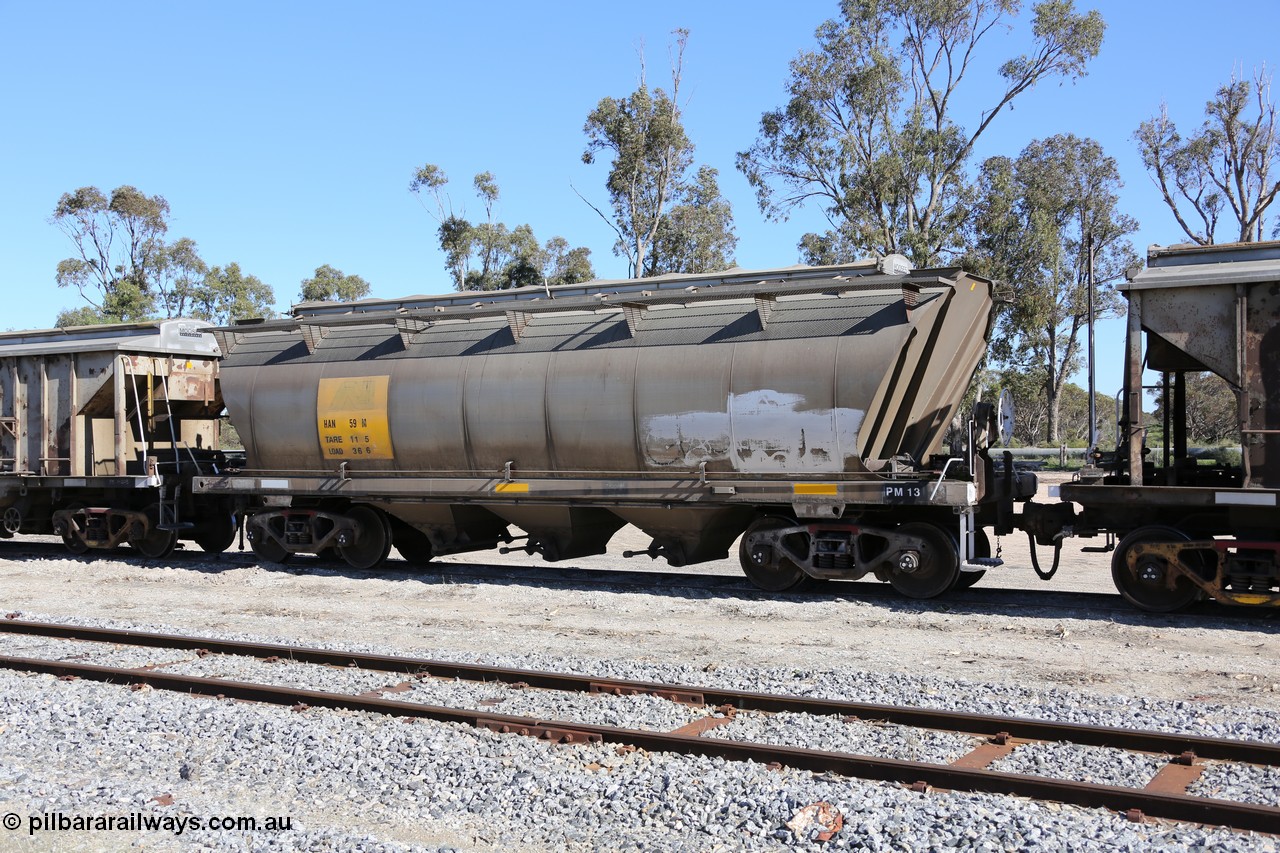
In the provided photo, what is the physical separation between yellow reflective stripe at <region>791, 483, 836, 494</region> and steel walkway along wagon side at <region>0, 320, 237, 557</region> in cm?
1065

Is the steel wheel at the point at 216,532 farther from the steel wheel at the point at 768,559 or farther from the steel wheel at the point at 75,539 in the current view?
the steel wheel at the point at 768,559

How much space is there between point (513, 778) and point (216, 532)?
48.0ft

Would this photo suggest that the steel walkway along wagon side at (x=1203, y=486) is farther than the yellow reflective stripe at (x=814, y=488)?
No

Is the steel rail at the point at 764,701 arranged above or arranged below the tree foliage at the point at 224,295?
below

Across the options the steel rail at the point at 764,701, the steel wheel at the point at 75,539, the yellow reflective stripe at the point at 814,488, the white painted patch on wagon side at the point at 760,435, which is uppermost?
the white painted patch on wagon side at the point at 760,435

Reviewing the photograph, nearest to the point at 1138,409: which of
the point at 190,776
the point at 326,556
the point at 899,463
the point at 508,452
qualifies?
the point at 899,463

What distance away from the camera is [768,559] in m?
13.7

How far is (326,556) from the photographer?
18328 millimetres

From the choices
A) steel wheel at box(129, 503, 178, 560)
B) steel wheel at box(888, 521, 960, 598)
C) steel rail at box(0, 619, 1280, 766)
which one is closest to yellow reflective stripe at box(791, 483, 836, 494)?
steel wheel at box(888, 521, 960, 598)

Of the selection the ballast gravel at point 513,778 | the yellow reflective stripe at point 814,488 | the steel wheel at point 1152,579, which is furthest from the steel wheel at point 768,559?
the ballast gravel at point 513,778

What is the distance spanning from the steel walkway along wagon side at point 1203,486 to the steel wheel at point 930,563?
147cm

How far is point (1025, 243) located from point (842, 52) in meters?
9.97

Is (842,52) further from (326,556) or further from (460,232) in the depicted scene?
(326,556)

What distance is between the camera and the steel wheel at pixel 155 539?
60.8 ft
